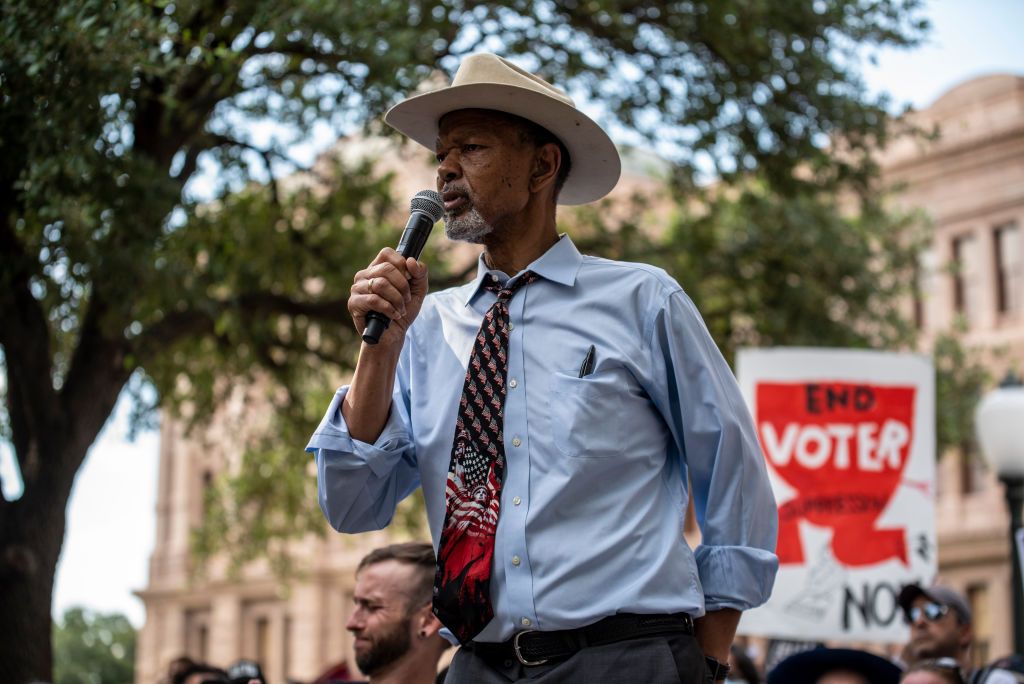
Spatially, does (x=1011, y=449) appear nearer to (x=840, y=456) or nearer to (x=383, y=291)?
(x=840, y=456)

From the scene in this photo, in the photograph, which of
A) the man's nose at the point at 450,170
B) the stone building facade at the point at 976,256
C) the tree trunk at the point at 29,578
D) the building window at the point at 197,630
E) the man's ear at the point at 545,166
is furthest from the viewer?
the building window at the point at 197,630

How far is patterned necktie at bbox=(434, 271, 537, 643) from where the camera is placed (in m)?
3.09

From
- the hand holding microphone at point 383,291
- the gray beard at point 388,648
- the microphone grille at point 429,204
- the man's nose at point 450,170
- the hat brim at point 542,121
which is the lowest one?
the gray beard at point 388,648

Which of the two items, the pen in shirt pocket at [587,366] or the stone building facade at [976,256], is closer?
the pen in shirt pocket at [587,366]

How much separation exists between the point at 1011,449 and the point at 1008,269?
1003 inches

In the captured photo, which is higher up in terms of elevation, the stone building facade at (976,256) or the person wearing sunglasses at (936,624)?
the stone building facade at (976,256)

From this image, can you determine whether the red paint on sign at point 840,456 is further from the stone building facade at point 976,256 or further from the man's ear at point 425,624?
the stone building facade at point 976,256

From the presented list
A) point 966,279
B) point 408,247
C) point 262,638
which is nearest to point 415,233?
point 408,247

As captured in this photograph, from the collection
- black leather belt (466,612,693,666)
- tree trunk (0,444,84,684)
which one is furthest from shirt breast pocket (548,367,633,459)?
tree trunk (0,444,84,684)

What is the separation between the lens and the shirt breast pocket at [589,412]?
3.13 m

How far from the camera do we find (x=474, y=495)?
10.4ft

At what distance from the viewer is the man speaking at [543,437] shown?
305 centimetres

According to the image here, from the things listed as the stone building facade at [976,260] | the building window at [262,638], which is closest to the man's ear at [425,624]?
the stone building facade at [976,260]

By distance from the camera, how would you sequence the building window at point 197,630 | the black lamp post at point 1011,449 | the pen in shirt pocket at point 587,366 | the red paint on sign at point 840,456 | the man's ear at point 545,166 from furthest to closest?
the building window at point 197,630
the red paint on sign at point 840,456
the black lamp post at point 1011,449
the man's ear at point 545,166
the pen in shirt pocket at point 587,366
